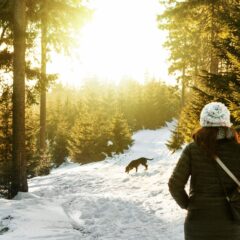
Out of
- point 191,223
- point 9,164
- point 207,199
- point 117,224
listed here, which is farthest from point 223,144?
point 9,164

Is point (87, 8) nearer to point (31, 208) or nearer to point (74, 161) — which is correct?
point (31, 208)

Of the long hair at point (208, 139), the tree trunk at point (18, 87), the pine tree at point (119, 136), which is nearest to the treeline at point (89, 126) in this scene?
the pine tree at point (119, 136)

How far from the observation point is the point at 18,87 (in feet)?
47.3

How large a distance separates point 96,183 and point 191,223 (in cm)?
1509

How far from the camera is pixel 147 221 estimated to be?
10.8m

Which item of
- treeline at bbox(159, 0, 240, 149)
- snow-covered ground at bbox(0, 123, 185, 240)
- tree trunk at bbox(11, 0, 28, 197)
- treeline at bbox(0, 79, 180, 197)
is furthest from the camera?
treeline at bbox(0, 79, 180, 197)

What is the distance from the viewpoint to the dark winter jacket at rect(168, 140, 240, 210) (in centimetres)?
380

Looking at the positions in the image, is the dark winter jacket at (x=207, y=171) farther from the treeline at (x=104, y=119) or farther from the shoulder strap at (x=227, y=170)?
the treeline at (x=104, y=119)

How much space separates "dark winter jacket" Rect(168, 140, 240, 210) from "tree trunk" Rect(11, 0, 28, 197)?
37.0 feet

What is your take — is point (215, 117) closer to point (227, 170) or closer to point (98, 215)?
point (227, 170)

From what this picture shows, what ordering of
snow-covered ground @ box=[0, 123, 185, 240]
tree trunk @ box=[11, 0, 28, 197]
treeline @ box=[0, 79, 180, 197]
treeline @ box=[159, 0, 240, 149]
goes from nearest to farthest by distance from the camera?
snow-covered ground @ box=[0, 123, 185, 240] → treeline @ box=[159, 0, 240, 149] → tree trunk @ box=[11, 0, 28, 197] → treeline @ box=[0, 79, 180, 197]

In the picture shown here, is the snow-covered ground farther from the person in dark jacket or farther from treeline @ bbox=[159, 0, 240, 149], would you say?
the person in dark jacket

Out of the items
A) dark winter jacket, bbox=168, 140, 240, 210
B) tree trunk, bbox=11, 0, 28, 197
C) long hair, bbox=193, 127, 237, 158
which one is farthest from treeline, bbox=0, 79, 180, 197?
long hair, bbox=193, 127, 237, 158

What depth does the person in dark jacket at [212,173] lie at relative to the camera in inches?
150
